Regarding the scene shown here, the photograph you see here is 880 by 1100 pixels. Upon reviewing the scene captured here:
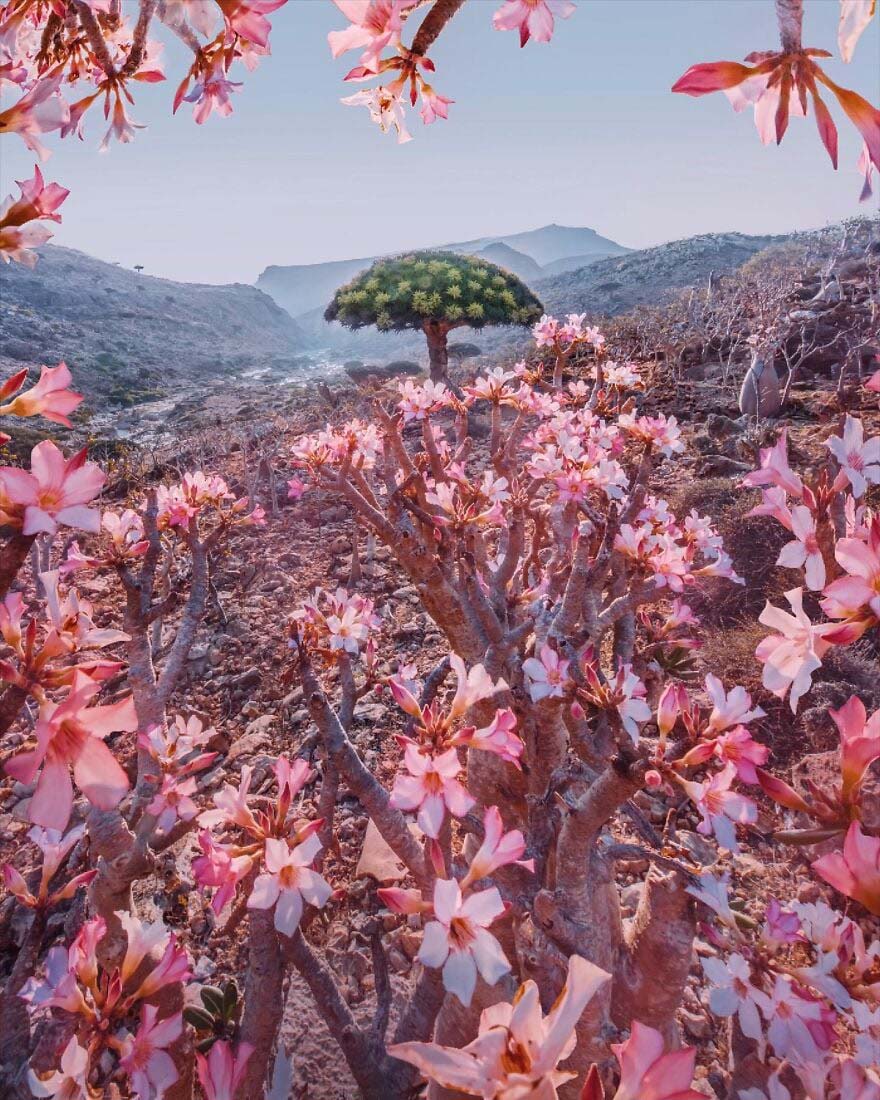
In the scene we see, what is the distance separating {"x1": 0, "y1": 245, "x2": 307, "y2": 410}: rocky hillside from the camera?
31.3 meters

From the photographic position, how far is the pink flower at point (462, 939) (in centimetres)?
90

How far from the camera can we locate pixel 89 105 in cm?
120

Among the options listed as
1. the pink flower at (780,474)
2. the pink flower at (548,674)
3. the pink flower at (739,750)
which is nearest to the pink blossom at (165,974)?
the pink flower at (548,674)

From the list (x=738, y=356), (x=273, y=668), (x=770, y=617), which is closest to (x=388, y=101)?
(x=770, y=617)

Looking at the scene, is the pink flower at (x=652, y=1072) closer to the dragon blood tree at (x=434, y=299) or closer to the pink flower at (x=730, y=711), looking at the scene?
the pink flower at (x=730, y=711)

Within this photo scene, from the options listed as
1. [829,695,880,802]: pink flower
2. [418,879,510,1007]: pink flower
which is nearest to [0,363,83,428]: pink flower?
[418,879,510,1007]: pink flower

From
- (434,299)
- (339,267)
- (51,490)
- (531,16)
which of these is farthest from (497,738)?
(339,267)

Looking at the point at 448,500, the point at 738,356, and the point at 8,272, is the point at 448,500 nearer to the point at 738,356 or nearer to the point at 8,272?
the point at 738,356

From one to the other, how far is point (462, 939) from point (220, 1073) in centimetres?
66

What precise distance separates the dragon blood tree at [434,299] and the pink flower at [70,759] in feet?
39.8

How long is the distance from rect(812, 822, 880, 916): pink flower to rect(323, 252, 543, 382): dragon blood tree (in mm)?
12192

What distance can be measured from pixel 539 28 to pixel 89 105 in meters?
0.94

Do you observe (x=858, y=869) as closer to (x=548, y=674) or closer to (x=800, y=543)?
(x=800, y=543)

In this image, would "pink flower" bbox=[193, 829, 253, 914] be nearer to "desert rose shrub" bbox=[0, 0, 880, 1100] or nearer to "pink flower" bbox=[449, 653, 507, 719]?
"desert rose shrub" bbox=[0, 0, 880, 1100]
